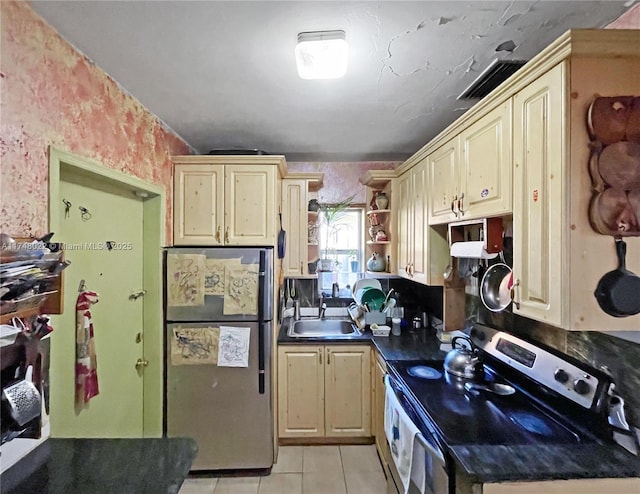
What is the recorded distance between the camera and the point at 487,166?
1538 millimetres

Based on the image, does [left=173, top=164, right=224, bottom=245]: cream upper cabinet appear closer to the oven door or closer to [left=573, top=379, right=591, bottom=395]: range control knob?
the oven door

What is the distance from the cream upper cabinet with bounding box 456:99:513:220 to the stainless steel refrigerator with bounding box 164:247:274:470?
1369 millimetres

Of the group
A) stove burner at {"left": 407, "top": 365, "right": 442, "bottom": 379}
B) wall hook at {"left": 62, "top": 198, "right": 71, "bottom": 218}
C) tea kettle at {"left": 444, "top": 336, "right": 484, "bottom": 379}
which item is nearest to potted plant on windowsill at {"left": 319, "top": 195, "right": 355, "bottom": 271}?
stove burner at {"left": 407, "top": 365, "right": 442, "bottom": 379}

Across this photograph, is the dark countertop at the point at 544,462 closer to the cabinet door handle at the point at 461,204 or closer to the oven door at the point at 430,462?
the oven door at the point at 430,462

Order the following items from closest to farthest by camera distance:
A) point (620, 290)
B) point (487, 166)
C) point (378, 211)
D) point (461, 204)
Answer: point (620, 290) → point (487, 166) → point (461, 204) → point (378, 211)

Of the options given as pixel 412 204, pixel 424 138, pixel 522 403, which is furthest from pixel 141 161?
pixel 522 403

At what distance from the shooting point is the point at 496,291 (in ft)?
5.80

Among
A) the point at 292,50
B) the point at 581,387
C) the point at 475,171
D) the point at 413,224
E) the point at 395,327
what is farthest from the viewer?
the point at 395,327

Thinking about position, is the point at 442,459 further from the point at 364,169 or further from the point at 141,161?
the point at 364,169

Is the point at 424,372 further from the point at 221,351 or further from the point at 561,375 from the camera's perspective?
the point at 221,351

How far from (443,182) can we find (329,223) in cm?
147

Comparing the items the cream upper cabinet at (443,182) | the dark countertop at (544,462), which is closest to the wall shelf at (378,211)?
the cream upper cabinet at (443,182)

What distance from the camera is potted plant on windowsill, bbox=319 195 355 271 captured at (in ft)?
10.7

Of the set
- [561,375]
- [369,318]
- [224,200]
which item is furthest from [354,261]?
[561,375]
